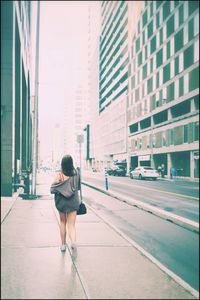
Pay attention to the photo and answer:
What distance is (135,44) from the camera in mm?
2242

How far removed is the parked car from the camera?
7.53 feet

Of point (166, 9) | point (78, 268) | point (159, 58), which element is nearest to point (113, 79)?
point (159, 58)

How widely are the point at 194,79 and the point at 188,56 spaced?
0.47 feet

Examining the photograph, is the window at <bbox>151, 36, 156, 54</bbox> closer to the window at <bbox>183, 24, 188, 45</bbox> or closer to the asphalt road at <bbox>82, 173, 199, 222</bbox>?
the window at <bbox>183, 24, 188, 45</bbox>

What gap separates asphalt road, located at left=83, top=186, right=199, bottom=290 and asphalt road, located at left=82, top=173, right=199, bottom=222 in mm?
131

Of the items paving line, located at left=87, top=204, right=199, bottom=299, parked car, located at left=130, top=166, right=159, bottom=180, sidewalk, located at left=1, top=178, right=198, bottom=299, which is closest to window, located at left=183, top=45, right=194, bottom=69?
parked car, located at left=130, top=166, right=159, bottom=180

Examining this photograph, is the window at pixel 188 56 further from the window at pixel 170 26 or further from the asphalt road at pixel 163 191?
the asphalt road at pixel 163 191

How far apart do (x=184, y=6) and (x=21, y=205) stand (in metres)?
5.79

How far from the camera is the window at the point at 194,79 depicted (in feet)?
5.44

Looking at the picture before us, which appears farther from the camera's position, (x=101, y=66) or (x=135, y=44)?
(x=101, y=66)

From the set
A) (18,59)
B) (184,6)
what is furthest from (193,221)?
(18,59)

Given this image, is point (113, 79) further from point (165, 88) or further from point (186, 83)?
point (186, 83)

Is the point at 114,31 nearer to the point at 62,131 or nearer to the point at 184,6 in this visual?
the point at 184,6

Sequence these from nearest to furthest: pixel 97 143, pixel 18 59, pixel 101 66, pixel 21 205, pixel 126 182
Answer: pixel 126 182 → pixel 101 66 → pixel 97 143 → pixel 21 205 → pixel 18 59
